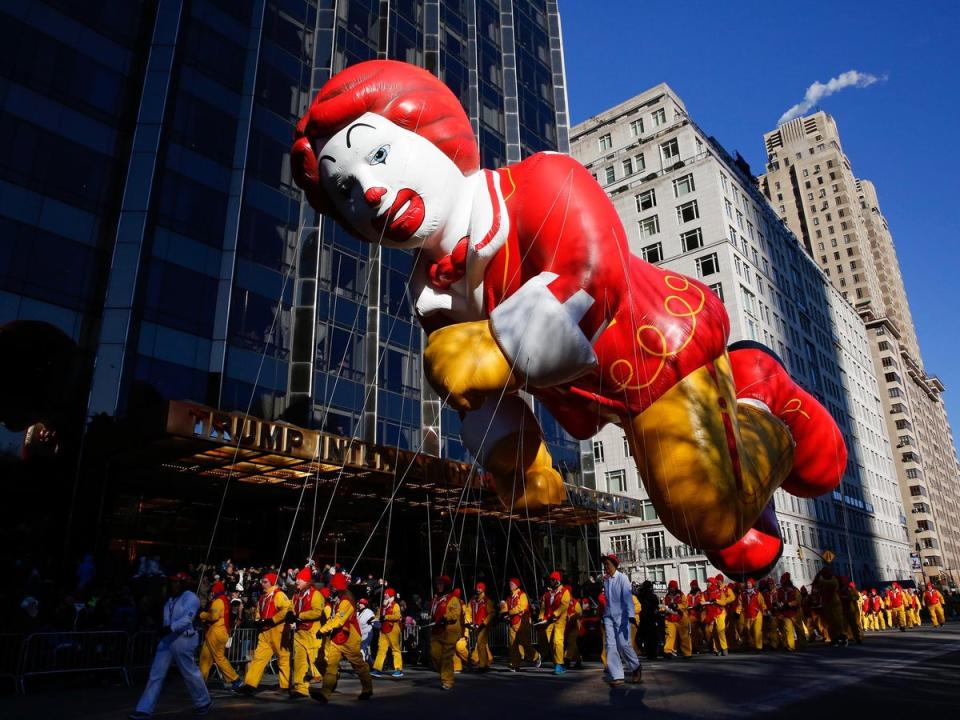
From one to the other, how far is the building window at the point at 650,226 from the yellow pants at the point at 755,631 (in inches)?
1255

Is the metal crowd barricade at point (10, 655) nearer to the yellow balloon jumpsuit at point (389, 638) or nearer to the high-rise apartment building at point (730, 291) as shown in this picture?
the yellow balloon jumpsuit at point (389, 638)

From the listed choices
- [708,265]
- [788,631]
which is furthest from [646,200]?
[788,631]

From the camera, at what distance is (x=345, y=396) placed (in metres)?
20.6

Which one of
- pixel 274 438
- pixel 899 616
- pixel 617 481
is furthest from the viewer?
pixel 617 481

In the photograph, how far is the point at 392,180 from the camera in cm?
551

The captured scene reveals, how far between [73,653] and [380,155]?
8.95m

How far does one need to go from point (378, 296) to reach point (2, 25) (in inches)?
464

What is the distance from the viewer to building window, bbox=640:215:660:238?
4322 centimetres

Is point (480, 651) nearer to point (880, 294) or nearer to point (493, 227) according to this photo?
point (493, 227)

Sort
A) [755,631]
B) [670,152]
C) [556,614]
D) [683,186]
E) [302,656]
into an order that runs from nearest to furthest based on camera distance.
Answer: [302,656] < [556,614] < [755,631] < [683,186] < [670,152]

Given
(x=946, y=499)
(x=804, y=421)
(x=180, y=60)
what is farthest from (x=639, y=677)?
(x=946, y=499)

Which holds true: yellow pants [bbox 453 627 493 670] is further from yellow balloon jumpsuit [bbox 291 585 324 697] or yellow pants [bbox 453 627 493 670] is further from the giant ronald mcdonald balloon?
the giant ronald mcdonald balloon

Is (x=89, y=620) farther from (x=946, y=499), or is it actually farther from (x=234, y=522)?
(x=946, y=499)

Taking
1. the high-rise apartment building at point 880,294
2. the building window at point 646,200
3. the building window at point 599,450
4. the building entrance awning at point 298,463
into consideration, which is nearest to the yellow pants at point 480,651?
the building entrance awning at point 298,463
